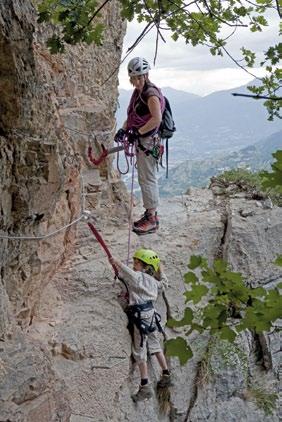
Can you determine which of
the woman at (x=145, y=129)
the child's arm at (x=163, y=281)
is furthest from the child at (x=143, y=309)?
the woman at (x=145, y=129)

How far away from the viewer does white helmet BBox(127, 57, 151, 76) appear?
797cm

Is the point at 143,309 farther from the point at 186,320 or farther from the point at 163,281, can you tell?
the point at 186,320

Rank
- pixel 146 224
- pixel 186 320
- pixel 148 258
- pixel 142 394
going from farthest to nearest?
pixel 146 224 < pixel 148 258 < pixel 142 394 < pixel 186 320

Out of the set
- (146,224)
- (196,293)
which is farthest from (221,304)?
(146,224)

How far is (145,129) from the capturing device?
827 cm

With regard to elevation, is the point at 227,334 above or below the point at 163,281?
above

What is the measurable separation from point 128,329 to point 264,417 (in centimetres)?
311

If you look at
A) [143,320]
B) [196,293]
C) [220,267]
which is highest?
[220,267]

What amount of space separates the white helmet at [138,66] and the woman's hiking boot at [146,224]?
2.48 metres

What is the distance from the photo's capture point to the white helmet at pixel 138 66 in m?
7.97

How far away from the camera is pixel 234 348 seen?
941 cm

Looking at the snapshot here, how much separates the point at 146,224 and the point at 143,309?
2.10 meters

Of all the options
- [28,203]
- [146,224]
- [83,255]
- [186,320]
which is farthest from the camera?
[146,224]

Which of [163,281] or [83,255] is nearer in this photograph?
[163,281]
